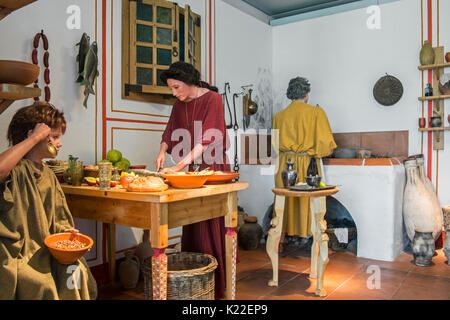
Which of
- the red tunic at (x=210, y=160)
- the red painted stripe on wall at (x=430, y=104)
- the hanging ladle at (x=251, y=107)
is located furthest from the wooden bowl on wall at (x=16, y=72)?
the red painted stripe on wall at (x=430, y=104)

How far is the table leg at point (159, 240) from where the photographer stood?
1.88m

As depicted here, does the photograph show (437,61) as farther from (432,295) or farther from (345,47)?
(432,295)

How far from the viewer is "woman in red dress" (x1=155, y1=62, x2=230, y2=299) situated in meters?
2.61

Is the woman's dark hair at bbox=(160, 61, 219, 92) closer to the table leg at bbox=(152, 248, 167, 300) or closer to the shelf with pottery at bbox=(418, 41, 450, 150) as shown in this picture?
the table leg at bbox=(152, 248, 167, 300)

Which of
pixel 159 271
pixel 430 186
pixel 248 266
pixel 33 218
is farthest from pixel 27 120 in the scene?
pixel 430 186

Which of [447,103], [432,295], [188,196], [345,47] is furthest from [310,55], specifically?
[188,196]

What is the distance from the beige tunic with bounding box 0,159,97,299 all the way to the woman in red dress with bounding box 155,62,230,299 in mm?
906

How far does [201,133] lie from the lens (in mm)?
2619

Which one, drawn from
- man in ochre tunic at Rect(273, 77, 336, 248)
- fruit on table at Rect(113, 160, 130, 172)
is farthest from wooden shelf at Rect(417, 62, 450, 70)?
fruit on table at Rect(113, 160, 130, 172)

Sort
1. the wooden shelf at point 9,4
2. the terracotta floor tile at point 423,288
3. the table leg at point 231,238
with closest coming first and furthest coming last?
the wooden shelf at point 9,4, the table leg at point 231,238, the terracotta floor tile at point 423,288

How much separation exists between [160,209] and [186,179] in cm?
27

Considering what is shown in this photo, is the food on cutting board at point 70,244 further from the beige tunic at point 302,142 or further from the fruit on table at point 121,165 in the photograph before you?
the beige tunic at point 302,142

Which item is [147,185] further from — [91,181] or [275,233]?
[275,233]

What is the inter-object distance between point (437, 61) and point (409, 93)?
45cm
